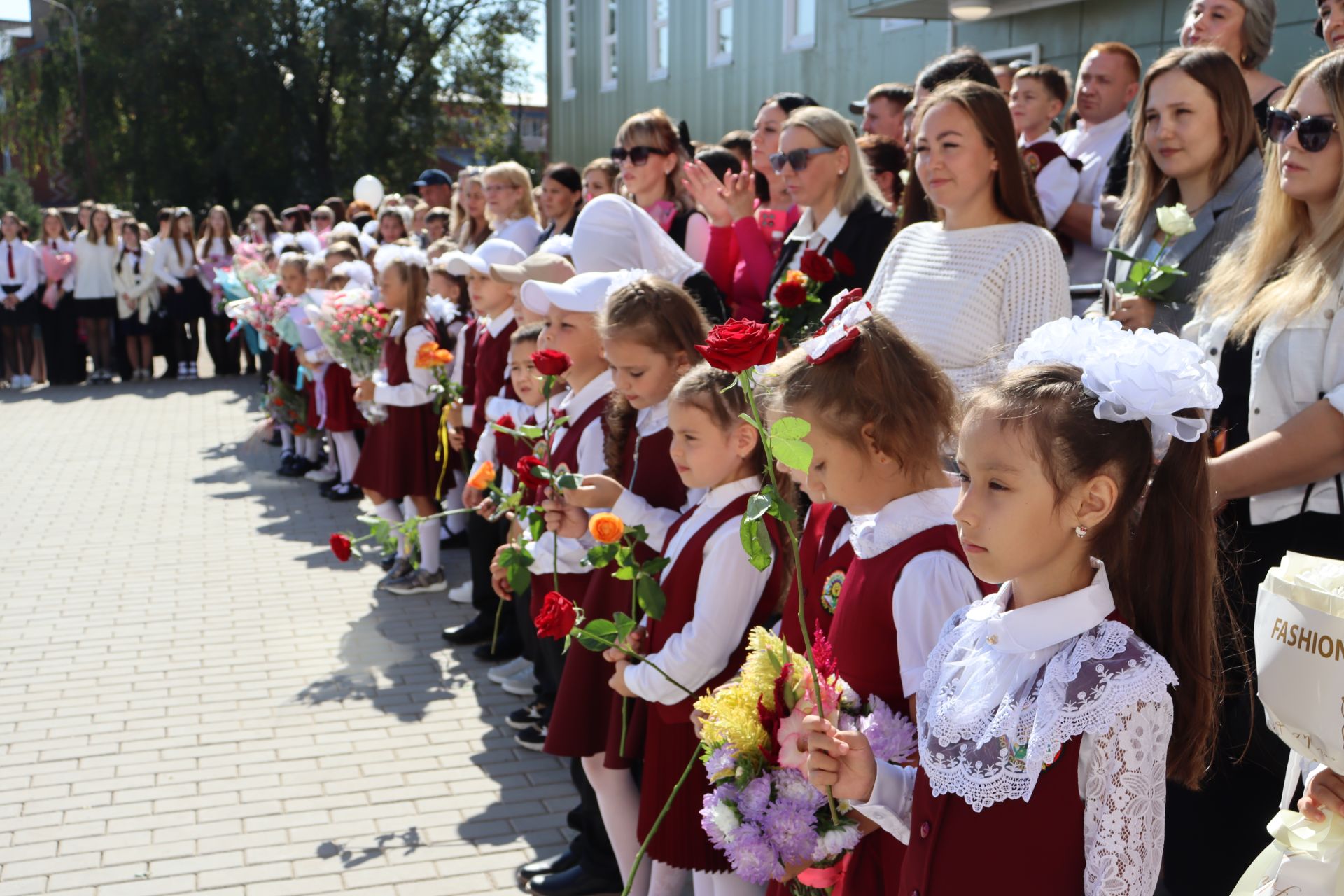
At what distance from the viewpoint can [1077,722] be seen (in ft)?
6.12

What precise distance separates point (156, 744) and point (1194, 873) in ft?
13.8

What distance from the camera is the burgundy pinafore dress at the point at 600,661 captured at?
12.7 feet

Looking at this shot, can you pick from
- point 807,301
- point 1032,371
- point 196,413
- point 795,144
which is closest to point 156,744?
point 807,301

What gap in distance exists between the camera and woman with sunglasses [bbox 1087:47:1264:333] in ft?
11.8

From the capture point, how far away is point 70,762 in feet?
16.9

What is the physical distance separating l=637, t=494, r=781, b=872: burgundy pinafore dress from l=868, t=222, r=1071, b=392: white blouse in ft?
2.47

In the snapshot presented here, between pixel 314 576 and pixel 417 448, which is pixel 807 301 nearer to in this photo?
pixel 417 448

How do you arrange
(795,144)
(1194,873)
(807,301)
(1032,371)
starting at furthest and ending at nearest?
(795,144) < (807,301) < (1194,873) < (1032,371)

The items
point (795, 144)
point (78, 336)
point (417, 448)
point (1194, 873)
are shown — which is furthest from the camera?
point (78, 336)

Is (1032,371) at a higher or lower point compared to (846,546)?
higher

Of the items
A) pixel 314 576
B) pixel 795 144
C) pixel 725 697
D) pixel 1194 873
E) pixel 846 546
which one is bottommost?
pixel 314 576

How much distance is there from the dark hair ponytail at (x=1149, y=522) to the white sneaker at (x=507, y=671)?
14.1ft

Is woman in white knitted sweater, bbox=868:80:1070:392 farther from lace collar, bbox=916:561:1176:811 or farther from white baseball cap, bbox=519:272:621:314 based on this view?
lace collar, bbox=916:561:1176:811

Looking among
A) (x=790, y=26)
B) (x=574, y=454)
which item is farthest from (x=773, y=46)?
(x=574, y=454)
